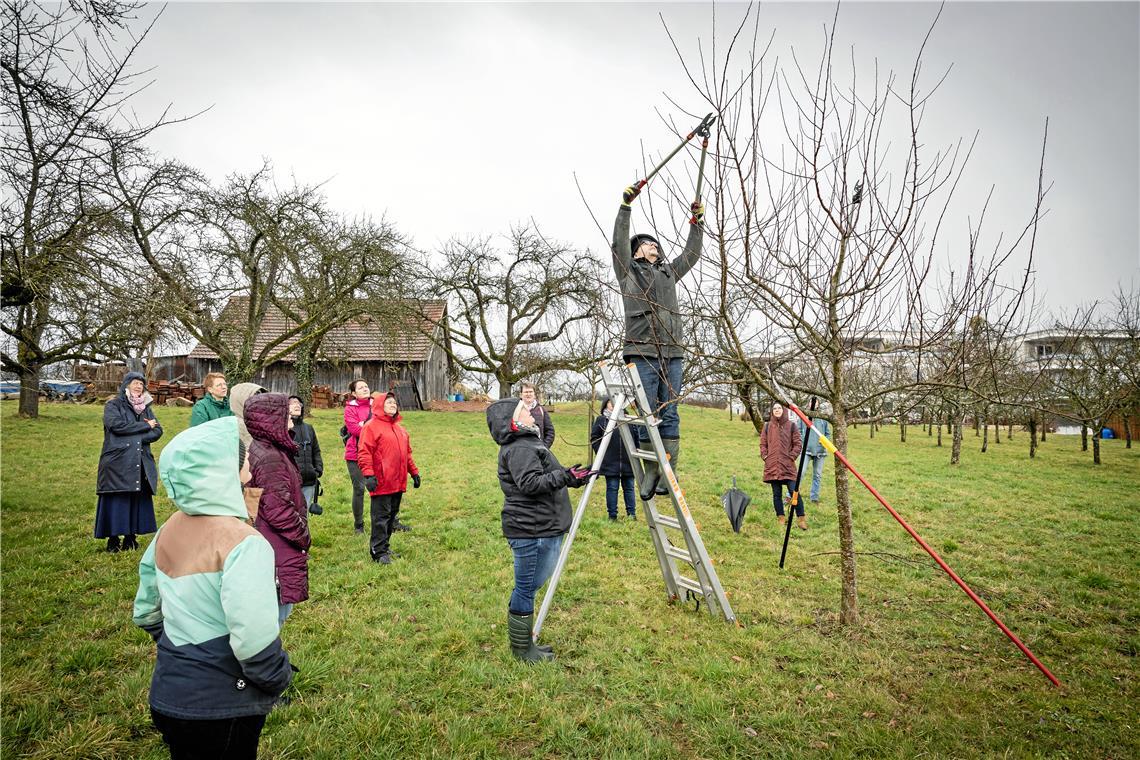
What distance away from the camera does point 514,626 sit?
4.00 metres

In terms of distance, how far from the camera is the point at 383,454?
6.28m

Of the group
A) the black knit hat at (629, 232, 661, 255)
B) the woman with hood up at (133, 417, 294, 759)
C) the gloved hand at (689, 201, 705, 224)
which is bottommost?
the woman with hood up at (133, 417, 294, 759)

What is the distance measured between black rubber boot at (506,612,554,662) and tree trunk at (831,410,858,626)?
255 cm

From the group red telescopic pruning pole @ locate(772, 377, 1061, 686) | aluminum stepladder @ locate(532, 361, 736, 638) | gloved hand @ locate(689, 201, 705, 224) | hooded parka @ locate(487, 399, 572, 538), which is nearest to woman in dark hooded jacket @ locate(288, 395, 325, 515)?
hooded parka @ locate(487, 399, 572, 538)

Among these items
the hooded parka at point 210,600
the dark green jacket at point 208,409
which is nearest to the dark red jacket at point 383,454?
the dark green jacket at point 208,409

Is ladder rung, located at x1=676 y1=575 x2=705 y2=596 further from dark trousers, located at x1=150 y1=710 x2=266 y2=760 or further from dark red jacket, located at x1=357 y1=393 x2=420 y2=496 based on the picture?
dark trousers, located at x1=150 y1=710 x2=266 y2=760

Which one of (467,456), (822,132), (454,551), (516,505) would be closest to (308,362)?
(467,456)

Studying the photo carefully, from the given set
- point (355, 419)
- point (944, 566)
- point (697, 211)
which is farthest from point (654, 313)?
point (355, 419)

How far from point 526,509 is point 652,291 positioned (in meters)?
2.00

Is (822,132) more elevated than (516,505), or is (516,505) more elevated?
(822,132)

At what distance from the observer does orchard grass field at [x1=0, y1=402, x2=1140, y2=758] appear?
10.4ft

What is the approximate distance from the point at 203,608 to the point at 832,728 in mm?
3530

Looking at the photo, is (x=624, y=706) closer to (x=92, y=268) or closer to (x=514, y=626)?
(x=514, y=626)

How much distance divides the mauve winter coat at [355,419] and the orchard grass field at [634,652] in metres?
1.20
